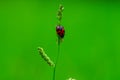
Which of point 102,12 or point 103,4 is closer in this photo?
point 102,12

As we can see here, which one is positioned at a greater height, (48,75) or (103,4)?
(103,4)

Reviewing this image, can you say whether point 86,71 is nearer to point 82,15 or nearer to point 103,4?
point 82,15

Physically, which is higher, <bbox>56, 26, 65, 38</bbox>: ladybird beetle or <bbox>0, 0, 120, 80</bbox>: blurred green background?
<bbox>0, 0, 120, 80</bbox>: blurred green background

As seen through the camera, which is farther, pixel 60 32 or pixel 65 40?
pixel 65 40

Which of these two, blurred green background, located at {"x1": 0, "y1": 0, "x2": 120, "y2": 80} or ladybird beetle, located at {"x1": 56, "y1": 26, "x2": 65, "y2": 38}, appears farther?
blurred green background, located at {"x1": 0, "y1": 0, "x2": 120, "y2": 80}

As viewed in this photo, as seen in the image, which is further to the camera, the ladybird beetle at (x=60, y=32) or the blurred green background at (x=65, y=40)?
the blurred green background at (x=65, y=40)

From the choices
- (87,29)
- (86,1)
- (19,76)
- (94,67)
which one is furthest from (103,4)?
(19,76)

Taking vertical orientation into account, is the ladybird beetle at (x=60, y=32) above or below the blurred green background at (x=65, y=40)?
below

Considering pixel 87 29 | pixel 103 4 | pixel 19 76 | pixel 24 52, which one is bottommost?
pixel 19 76
